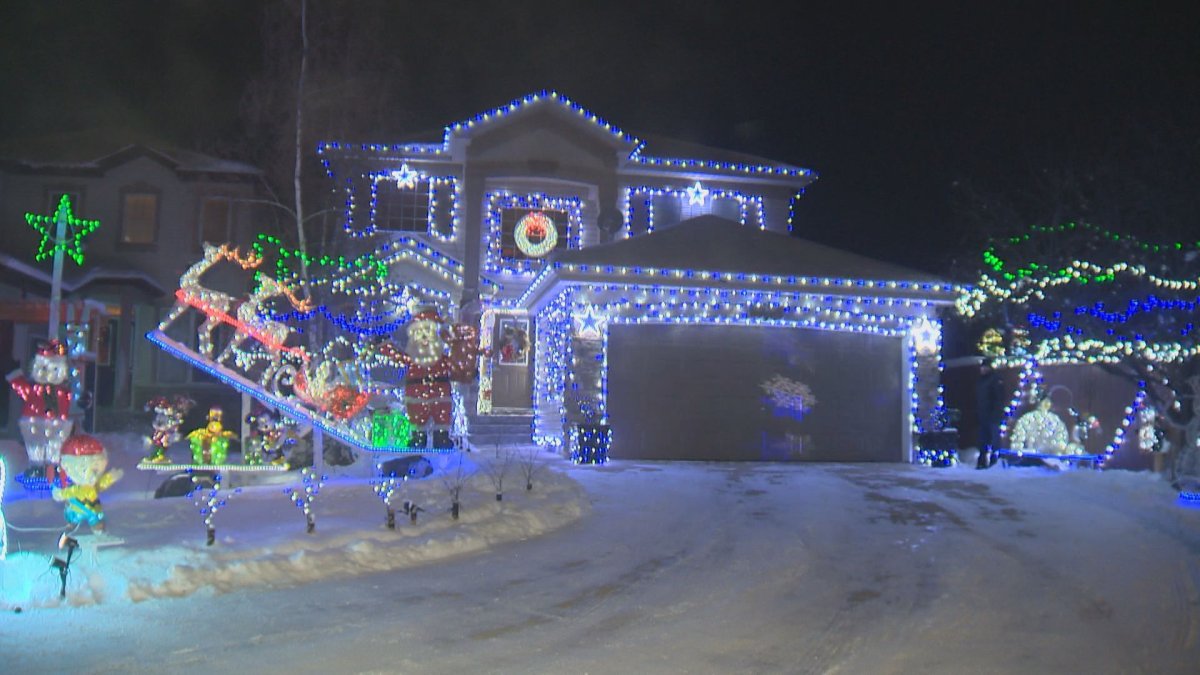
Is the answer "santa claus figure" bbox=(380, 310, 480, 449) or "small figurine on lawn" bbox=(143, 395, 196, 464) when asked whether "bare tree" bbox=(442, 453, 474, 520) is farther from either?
"small figurine on lawn" bbox=(143, 395, 196, 464)

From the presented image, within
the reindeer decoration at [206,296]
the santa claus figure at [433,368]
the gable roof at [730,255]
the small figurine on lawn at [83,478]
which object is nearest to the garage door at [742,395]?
the gable roof at [730,255]

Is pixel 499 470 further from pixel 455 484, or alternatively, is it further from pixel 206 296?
pixel 206 296

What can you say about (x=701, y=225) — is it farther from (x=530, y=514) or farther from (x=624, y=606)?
(x=624, y=606)

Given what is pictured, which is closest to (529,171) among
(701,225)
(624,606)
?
(701,225)

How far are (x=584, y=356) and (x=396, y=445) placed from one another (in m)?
3.93

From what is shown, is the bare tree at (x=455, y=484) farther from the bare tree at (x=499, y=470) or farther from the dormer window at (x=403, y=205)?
the dormer window at (x=403, y=205)

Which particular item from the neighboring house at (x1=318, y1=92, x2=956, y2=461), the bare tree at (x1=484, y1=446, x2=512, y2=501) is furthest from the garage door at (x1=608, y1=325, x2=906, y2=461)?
the bare tree at (x1=484, y1=446, x2=512, y2=501)

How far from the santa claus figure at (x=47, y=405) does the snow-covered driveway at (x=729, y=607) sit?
187 inches

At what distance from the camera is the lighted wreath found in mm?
24984

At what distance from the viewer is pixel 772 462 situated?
18.5m

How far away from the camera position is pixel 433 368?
1853 centimetres

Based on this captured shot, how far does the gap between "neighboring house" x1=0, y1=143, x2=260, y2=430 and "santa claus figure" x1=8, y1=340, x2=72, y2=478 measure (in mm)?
12830

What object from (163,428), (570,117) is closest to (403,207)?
(570,117)

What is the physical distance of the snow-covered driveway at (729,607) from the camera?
254 inches
